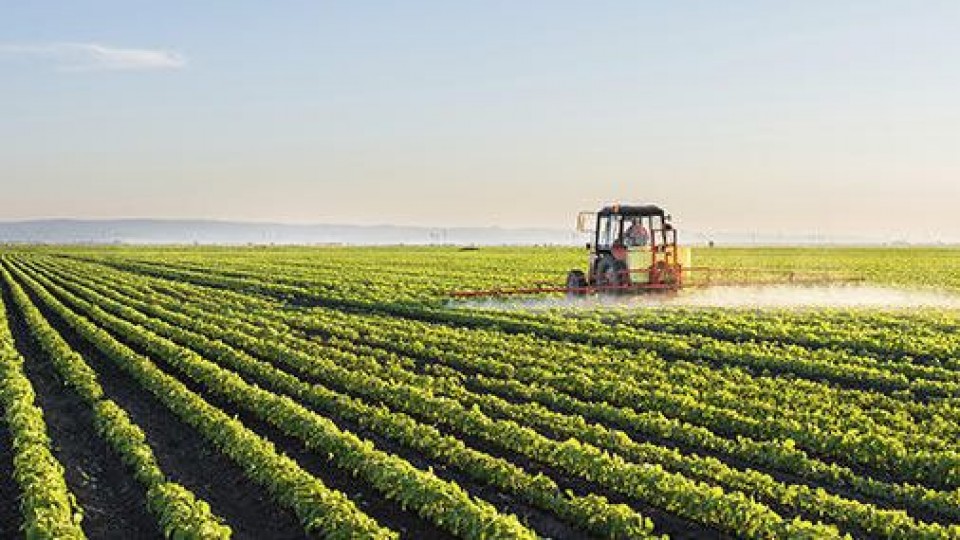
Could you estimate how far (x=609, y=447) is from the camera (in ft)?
35.6

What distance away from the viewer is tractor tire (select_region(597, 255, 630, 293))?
84.7 feet

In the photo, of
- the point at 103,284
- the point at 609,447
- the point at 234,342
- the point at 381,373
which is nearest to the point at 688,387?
the point at 609,447

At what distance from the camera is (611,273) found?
85.4ft

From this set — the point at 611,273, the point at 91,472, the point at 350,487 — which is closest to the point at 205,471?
the point at 91,472

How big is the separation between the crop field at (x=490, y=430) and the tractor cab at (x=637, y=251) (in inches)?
156

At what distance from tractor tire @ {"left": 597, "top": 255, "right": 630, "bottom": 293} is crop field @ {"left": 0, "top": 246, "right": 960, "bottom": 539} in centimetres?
422

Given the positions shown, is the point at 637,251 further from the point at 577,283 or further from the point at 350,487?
the point at 350,487

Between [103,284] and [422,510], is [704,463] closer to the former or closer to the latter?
[422,510]

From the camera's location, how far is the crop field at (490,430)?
873 cm

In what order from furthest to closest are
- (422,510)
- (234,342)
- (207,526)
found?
(234,342)
(422,510)
(207,526)

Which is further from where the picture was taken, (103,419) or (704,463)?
(103,419)

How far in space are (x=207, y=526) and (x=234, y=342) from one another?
11.9 m

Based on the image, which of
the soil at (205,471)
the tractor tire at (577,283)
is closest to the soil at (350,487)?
the soil at (205,471)

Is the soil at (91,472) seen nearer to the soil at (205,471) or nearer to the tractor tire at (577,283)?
the soil at (205,471)
